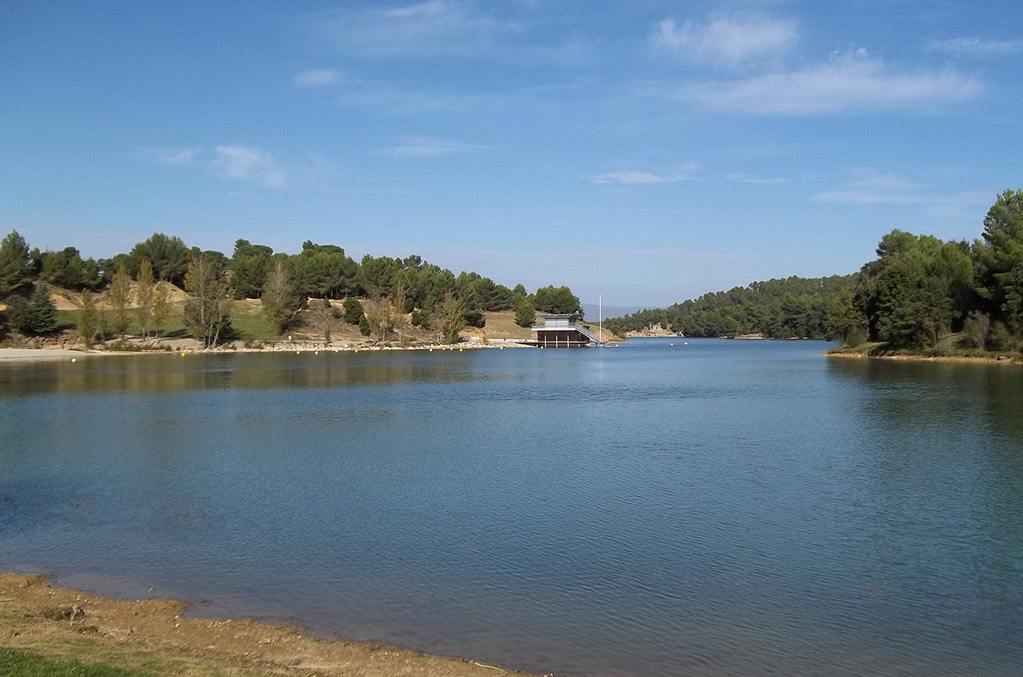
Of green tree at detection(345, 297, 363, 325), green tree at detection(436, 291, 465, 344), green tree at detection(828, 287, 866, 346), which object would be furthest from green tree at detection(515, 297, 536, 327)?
green tree at detection(828, 287, 866, 346)

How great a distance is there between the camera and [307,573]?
452 inches

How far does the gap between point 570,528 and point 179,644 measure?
283 inches

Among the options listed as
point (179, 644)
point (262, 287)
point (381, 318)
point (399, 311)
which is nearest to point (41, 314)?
point (262, 287)

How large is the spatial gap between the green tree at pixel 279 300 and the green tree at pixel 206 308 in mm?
5453

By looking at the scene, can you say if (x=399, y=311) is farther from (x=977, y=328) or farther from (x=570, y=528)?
(x=570, y=528)

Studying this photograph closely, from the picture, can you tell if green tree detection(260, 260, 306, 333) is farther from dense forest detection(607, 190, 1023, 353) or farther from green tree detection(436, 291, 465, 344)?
dense forest detection(607, 190, 1023, 353)

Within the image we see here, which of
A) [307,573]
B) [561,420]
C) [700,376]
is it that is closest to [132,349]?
[700,376]

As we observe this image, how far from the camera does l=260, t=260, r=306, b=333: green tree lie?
97.5 m

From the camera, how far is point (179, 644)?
8.35 meters

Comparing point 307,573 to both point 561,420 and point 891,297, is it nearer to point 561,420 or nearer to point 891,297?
point 561,420

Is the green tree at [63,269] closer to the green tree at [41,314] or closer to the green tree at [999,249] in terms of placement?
the green tree at [41,314]

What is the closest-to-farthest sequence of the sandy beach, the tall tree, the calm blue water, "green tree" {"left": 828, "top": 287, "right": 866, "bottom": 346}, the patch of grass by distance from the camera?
the calm blue water → the sandy beach → "green tree" {"left": 828, "top": 287, "right": 866, "bottom": 346} → the patch of grass → the tall tree

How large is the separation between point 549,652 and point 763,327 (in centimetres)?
18066

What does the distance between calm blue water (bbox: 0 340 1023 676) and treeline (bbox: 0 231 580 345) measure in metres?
63.1
